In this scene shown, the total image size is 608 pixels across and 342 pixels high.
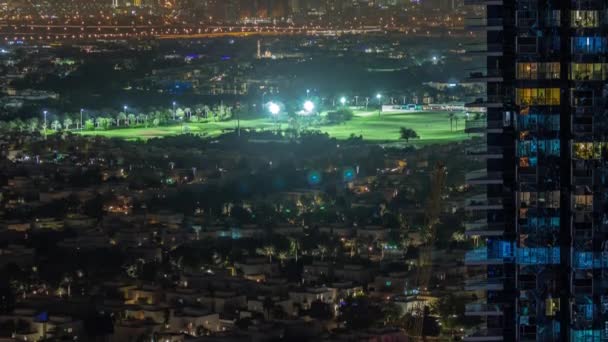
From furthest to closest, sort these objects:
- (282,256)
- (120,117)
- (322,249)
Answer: (120,117) < (322,249) < (282,256)

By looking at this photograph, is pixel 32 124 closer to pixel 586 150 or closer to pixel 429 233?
pixel 429 233

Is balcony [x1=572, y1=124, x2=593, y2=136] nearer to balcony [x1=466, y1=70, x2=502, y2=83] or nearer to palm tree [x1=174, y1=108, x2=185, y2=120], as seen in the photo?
balcony [x1=466, y1=70, x2=502, y2=83]

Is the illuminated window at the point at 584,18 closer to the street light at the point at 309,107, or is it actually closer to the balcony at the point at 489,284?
the balcony at the point at 489,284

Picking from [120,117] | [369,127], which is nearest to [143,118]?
[120,117]

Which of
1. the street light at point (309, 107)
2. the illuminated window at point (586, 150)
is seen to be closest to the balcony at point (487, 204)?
the illuminated window at point (586, 150)

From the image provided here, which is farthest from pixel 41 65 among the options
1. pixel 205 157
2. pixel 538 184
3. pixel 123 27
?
pixel 538 184

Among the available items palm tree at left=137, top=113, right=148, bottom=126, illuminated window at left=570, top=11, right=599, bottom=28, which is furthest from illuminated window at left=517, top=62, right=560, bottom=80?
palm tree at left=137, top=113, right=148, bottom=126

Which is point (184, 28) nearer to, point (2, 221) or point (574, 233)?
point (2, 221)
